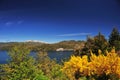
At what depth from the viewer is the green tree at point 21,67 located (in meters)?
14.8

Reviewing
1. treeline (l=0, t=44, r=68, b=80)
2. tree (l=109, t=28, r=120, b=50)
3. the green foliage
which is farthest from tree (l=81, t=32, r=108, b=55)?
treeline (l=0, t=44, r=68, b=80)

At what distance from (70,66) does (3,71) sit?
15.9 ft

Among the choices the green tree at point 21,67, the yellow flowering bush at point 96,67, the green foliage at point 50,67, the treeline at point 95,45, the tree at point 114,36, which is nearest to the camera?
the green tree at point 21,67

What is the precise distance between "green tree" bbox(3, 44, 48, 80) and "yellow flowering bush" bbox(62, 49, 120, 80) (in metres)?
3.44

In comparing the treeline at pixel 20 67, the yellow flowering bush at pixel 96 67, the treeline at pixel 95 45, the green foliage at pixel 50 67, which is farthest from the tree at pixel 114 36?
the treeline at pixel 20 67

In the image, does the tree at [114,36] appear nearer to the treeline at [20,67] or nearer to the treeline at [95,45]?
the treeline at [95,45]

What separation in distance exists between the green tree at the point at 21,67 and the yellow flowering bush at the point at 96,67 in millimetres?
3441

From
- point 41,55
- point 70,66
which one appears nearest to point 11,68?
point 70,66

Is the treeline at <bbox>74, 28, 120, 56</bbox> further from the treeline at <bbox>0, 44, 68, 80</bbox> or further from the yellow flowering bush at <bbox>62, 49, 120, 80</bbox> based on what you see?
the treeline at <bbox>0, 44, 68, 80</bbox>

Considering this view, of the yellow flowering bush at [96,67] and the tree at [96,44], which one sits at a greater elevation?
the tree at [96,44]

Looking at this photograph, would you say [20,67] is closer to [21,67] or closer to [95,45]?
[21,67]

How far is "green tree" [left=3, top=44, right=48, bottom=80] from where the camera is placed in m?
14.8

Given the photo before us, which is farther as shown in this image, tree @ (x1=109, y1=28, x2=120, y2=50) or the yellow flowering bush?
tree @ (x1=109, y1=28, x2=120, y2=50)

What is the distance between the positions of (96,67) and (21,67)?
4.66 metres
